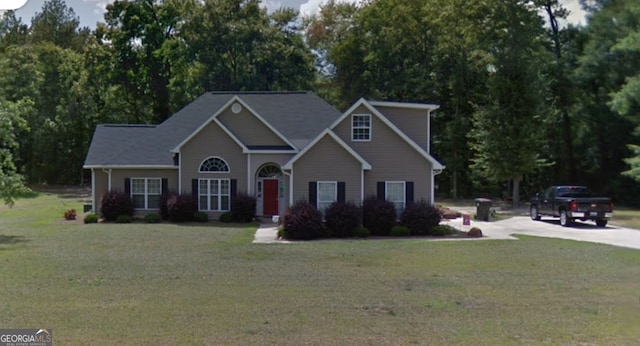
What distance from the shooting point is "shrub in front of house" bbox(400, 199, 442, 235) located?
19.0 metres

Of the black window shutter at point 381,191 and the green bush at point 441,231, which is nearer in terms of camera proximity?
the green bush at point 441,231

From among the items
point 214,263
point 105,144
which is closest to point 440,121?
point 105,144

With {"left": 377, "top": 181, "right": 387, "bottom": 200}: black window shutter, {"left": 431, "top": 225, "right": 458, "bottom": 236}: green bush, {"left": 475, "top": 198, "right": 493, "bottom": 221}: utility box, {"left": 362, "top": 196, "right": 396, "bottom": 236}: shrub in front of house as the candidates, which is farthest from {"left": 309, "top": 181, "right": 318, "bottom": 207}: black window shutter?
{"left": 475, "top": 198, "right": 493, "bottom": 221}: utility box

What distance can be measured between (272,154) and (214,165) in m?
2.44

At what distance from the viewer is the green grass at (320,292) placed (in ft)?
17.7

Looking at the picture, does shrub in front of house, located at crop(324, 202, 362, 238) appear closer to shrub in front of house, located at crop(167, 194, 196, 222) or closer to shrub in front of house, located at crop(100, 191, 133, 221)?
shrub in front of house, located at crop(167, 194, 196, 222)

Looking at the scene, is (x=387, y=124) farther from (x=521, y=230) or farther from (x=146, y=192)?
(x=146, y=192)

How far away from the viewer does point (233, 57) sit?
27422 mm

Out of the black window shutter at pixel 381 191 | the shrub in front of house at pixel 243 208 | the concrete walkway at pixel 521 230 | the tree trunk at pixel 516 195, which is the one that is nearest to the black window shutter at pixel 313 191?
the concrete walkway at pixel 521 230

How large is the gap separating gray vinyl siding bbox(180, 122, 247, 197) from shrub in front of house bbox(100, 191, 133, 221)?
2.36m

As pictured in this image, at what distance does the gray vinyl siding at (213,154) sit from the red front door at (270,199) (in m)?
1.05

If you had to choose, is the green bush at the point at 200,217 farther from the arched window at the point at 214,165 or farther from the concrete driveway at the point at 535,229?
the concrete driveway at the point at 535,229

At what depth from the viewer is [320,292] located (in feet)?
27.5

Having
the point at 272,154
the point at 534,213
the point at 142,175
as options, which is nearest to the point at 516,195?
the point at 534,213
